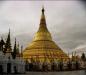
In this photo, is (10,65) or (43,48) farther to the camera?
(43,48)

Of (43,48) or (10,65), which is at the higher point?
(43,48)

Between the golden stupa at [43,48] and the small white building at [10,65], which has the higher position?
the golden stupa at [43,48]

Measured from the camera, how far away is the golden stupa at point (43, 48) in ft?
178

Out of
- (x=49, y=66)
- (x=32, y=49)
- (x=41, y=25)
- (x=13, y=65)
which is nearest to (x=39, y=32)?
(x=41, y=25)

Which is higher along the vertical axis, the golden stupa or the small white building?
the golden stupa

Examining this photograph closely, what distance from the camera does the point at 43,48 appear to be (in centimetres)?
5591

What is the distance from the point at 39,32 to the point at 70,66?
34.1 feet

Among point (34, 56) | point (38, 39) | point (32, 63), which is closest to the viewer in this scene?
point (32, 63)

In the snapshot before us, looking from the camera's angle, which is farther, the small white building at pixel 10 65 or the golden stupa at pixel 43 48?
the golden stupa at pixel 43 48

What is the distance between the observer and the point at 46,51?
55.0 meters

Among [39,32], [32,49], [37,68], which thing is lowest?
[37,68]

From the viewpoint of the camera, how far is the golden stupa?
5425 centimetres

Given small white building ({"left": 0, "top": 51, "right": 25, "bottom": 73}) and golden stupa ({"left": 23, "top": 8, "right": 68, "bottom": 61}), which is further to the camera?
golden stupa ({"left": 23, "top": 8, "right": 68, "bottom": 61})

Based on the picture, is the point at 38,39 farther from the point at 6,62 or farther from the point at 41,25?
the point at 6,62
